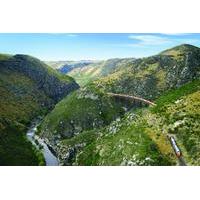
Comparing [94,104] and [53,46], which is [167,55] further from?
[53,46]

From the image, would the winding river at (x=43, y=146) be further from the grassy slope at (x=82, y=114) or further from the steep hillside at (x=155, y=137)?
the steep hillside at (x=155, y=137)

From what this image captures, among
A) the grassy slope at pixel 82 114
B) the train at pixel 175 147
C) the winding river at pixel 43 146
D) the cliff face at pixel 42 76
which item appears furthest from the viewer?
the cliff face at pixel 42 76

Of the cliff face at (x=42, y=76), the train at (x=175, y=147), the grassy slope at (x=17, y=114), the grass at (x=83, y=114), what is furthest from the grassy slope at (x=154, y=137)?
the cliff face at (x=42, y=76)

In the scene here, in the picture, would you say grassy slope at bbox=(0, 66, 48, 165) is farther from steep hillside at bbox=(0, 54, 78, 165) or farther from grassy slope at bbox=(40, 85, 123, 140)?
grassy slope at bbox=(40, 85, 123, 140)

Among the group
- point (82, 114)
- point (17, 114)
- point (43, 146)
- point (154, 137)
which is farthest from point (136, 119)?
point (17, 114)

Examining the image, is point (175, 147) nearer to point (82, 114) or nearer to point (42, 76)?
point (82, 114)
